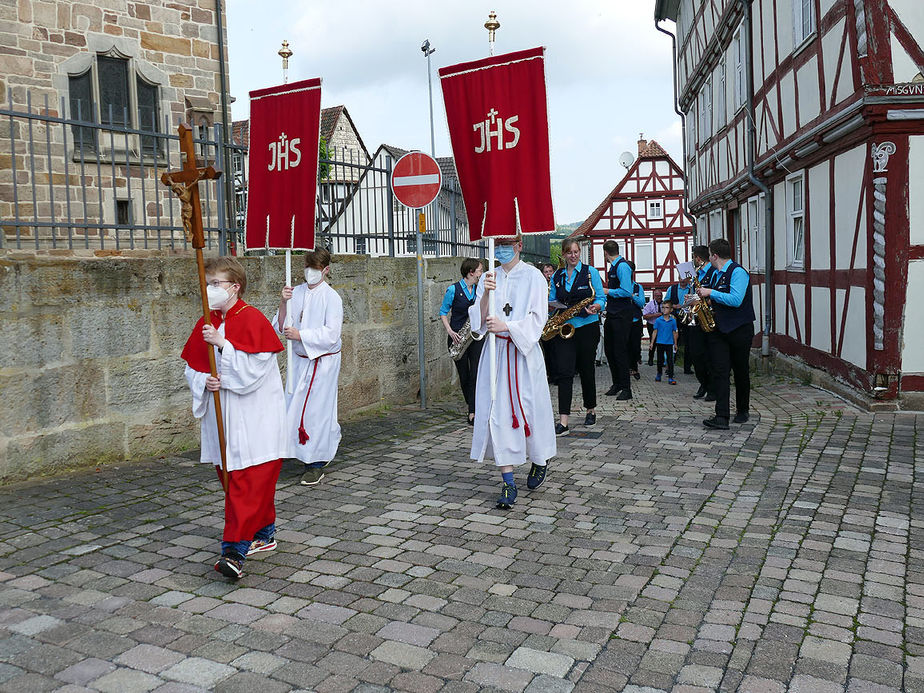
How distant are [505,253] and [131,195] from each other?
3.68 m

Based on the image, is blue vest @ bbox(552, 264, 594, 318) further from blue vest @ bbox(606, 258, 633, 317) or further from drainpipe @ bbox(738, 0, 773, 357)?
drainpipe @ bbox(738, 0, 773, 357)

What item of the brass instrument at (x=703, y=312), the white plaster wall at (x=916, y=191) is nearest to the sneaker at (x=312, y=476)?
the brass instrument at (x=703, y=312)

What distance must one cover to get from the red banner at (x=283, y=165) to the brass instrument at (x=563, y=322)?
2.71m

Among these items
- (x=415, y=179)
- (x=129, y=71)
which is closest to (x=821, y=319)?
(x=415, y=179)

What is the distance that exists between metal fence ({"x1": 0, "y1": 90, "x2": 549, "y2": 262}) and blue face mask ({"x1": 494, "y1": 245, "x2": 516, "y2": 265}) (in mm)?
2686

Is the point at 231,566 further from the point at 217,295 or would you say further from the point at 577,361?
the point at 577,361

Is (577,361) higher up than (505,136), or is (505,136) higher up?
(505,136)

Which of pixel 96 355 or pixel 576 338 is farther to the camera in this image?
pixel 576 338

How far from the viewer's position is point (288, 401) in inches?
273

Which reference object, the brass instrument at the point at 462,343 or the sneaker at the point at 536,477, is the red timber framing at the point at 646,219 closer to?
the brass instrument at the point at 462,343

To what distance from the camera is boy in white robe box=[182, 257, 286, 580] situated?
15.4 ft

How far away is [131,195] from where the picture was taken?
26.1ft

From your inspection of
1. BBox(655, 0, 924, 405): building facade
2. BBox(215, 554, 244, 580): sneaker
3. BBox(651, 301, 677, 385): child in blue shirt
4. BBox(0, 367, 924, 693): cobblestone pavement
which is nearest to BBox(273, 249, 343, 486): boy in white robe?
BBox(0, 367, 924, 693): cobblestone pavement

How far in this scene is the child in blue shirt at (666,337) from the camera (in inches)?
557
